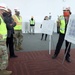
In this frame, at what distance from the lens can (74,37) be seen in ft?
12.5

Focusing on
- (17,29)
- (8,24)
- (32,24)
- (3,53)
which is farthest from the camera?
(32,24)

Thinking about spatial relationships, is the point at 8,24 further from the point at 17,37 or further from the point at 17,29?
the point at 17,37

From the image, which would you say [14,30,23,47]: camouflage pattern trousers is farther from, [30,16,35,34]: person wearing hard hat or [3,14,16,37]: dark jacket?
[30,16,35,34]: person wearing hard hat

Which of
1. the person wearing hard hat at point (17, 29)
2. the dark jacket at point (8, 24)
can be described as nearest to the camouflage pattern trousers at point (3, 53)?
the dark jacket at point (8, 24)

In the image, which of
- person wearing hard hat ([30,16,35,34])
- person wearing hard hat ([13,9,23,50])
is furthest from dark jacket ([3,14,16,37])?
person wearing hard hat ([30,16,35,34])

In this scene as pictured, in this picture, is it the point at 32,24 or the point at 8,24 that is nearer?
the point at 8,24

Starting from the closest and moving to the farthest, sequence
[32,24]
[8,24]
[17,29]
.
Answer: [8,24] < [17,29] < [32,24]

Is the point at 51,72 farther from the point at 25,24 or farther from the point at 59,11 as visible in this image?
the point at 59,11

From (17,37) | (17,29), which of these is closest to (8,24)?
(17,29)

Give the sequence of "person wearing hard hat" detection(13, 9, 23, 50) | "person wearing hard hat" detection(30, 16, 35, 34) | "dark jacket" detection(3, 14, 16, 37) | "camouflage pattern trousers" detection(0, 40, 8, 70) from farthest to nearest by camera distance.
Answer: "person wearing hard hat" detection(30, 16, 35, 34) < "person wearing hard hat" detection(13, 9, 23, 50) < "dark jacket" detection(3, 14, 16, 37) < "camouflage pattern trousers" detection(0, 40, 8, 70)

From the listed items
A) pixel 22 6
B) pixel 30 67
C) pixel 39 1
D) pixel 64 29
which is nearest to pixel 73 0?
pixel 39 1

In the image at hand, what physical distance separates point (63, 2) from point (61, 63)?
10.3 m

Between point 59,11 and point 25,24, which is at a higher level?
point 59,11

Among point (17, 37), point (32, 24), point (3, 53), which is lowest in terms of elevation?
point (32, 24)
